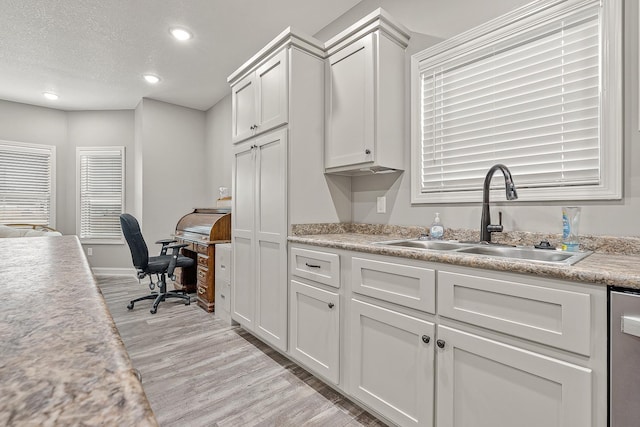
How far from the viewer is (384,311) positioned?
1557 millimetres

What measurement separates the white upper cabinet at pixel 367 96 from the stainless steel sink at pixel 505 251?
60 centimetres

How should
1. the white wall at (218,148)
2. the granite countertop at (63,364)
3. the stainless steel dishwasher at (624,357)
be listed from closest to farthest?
the granite countertop at (63,364) < the stainless steel dishwasher at (624,357) < the white wall at (218,148)

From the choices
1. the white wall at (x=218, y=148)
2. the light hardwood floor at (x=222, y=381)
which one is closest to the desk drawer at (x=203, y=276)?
the light hardwood floor at (x=222, y=381)

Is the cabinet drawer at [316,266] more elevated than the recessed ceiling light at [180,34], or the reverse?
the recessed ceiling light at [180,34]

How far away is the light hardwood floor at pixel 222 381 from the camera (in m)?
1.70

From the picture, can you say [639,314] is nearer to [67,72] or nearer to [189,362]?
[189,362]

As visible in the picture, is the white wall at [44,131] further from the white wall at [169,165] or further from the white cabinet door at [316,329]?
the white cabinet door at [316,329]

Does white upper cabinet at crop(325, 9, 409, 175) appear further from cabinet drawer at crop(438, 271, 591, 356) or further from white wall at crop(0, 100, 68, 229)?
white wall at crop(0, 100, 68, 229)

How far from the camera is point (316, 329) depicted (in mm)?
1958

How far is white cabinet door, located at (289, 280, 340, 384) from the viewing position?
1.83 m

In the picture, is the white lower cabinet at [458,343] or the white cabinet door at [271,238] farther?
the white cabinet door at [271,238]

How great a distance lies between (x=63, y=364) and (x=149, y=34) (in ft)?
11.5

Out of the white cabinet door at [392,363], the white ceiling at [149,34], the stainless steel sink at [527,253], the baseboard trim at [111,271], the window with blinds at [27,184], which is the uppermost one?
the white ceiling at [149,34]

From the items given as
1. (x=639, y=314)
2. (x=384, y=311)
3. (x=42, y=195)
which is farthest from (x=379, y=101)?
(x=42, y=195)
